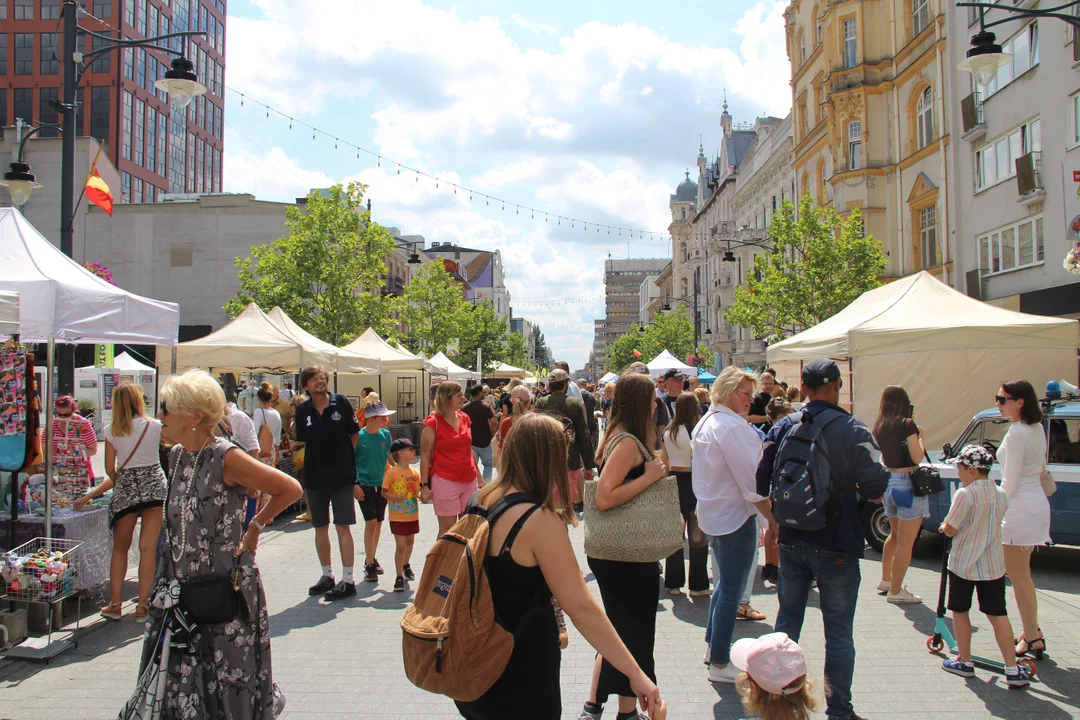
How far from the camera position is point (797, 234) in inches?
939

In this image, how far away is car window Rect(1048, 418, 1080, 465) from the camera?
7742mm

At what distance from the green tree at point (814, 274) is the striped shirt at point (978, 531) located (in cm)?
1874

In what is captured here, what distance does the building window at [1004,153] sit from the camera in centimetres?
1892

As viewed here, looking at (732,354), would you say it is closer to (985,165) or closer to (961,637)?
(985,165)

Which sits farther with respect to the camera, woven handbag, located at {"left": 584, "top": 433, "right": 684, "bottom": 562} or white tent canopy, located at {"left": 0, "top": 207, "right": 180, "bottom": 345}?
white tent canopy, located at {"left": 0, "top": 207, "right": 180, "bottom": 345}

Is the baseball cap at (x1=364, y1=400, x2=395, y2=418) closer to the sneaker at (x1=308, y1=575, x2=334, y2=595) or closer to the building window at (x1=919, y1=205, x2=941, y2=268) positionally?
the sneaker at (x1=308, y1=575, x2=334, y2=595)

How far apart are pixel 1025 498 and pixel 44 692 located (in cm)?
631

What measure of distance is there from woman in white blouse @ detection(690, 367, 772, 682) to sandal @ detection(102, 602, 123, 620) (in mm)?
4533

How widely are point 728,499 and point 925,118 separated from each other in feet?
82.4

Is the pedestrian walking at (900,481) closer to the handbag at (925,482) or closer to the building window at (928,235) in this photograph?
the handbag at (925,482)

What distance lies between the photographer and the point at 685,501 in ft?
23.6

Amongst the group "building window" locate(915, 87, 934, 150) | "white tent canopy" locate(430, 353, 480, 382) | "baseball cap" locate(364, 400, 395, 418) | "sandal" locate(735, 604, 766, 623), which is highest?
"building window" locate(915, 87, 934, 150)

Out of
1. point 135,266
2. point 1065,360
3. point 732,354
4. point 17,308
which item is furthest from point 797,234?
point 135,266

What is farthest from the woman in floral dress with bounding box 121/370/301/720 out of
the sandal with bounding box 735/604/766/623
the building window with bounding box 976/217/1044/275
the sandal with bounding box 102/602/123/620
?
the building window with bounding box 976/217/1044/275
